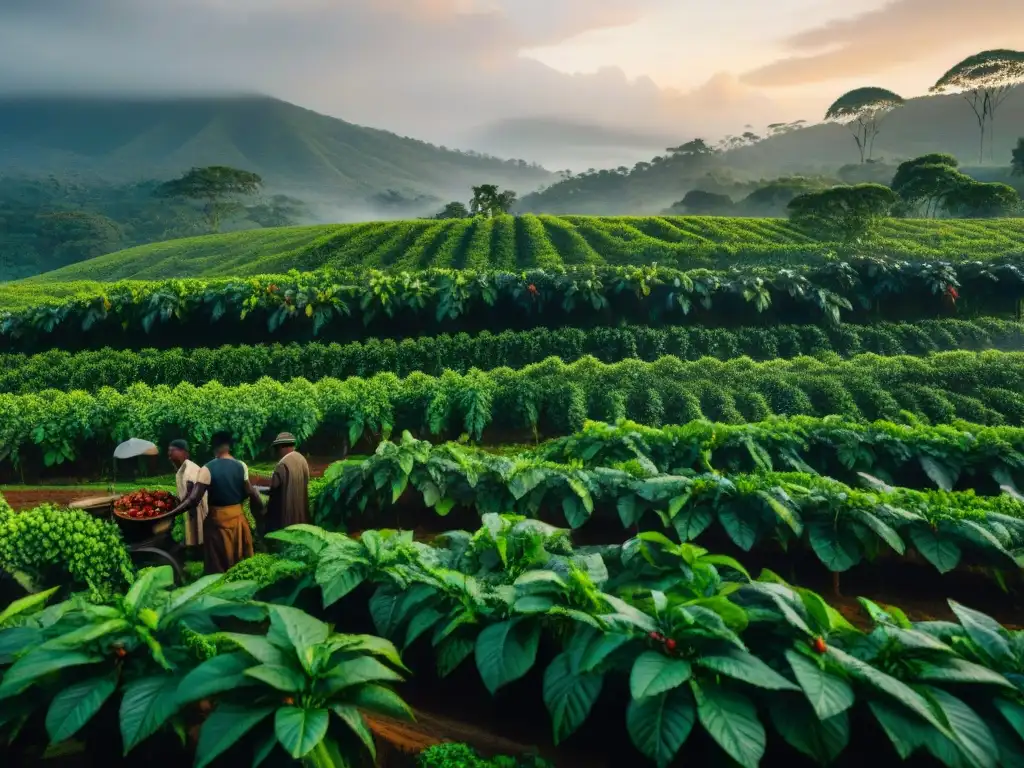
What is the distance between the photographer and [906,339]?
15672mm

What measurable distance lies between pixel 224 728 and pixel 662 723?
6.55 feet

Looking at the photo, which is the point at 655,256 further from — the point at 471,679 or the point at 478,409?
the point at 471,679

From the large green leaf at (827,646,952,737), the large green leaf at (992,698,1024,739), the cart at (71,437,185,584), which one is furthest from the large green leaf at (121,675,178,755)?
the large green leaf at (992,698,1024,739)

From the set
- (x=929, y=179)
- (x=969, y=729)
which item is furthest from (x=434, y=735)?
(x=929, y=179)

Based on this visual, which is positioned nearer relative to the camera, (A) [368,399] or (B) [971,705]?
(B) [971,705]

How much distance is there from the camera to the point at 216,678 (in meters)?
3.14

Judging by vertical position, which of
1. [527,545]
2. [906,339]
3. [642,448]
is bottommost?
[906,339]

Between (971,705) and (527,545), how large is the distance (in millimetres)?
2577

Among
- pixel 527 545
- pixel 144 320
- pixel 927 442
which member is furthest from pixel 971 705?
pixel 144 320

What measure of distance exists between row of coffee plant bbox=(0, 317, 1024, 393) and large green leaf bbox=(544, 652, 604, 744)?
1065 cm

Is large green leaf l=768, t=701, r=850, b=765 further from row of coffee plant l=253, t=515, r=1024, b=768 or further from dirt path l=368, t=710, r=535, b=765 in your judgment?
dirt path l=368, t=710, r=535, b=765

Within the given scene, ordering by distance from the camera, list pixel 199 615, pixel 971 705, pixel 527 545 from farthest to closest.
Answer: pixel 527 545 < pixel 199 615 < pixel 971 705

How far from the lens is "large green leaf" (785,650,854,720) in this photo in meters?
2.90

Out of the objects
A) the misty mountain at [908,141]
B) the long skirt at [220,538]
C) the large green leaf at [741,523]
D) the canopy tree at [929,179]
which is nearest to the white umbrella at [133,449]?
the long skirt at [220,538]
